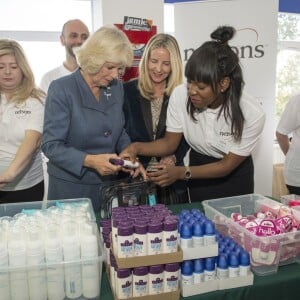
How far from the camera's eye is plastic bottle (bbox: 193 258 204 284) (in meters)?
1.10

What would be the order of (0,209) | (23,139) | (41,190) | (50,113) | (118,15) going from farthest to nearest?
(118,15)
(41,190)
(23,139)
(50,113)
(0,209)

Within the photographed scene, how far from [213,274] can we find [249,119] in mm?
893

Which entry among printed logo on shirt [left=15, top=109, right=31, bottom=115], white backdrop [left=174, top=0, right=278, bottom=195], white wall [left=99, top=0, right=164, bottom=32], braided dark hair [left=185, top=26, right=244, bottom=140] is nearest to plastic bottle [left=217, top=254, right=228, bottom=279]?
braided dark hair [left=185, top=26, right=244, bottom=140]

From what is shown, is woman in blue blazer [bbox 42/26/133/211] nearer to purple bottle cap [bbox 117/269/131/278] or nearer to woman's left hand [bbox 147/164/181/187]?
woman's left hand [bbox 147/164/181/187]

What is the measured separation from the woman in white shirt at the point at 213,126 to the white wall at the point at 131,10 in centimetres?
174

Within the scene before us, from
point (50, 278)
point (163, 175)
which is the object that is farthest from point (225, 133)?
point (50, 278)

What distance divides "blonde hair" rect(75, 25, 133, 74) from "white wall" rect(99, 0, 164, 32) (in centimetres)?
185

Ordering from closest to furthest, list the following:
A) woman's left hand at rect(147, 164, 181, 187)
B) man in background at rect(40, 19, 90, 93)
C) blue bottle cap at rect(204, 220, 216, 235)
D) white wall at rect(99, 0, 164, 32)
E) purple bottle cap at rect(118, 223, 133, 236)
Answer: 1. purple bottle cap at rect(118, 223, 133, 236)
2. blue bottle cap at rect(204, 220, 216, 235)
3. woman's left hand at rect(147, 164, 181, 187)
4. man in background at rect(40, 19, 90, 93)
5. white wall at rect(99, 0, 164, 32)

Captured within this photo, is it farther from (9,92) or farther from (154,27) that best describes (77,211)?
(154,27)

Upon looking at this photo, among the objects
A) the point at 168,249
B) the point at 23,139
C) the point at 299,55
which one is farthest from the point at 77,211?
the point at 299,55

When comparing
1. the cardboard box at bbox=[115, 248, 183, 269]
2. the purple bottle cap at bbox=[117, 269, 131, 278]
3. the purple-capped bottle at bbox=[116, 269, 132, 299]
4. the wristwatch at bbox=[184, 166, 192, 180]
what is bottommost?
the purple-capped bottle at bbox=[116, 269, 132, 299]

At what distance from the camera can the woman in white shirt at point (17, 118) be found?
1860 millimetres

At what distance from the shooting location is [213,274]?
3.65 ft

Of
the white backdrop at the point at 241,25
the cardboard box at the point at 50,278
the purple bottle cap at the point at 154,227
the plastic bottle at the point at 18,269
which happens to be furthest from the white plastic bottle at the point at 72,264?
the white backdrop at the point at 241,25
